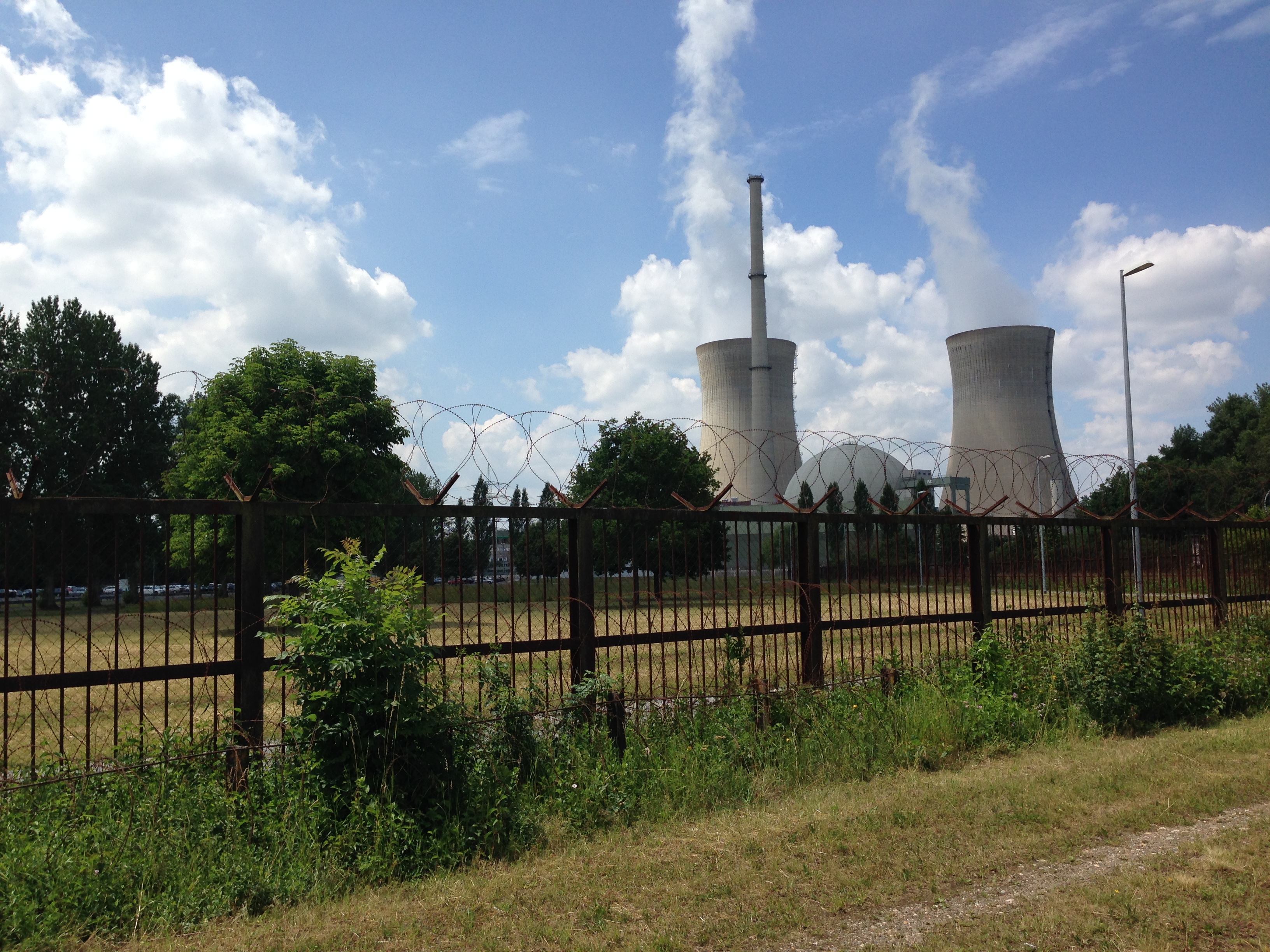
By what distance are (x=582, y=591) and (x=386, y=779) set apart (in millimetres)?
1855

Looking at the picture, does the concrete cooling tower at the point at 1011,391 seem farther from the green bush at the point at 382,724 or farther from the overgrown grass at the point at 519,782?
the green bush at the point at 382,724

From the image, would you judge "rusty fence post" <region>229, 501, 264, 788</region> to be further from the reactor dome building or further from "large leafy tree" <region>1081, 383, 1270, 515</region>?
the reactor dome building

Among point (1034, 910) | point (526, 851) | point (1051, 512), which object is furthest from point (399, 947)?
point (1051, 512)

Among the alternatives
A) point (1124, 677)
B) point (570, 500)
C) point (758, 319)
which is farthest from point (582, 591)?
point (758, 319)

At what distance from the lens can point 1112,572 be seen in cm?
928

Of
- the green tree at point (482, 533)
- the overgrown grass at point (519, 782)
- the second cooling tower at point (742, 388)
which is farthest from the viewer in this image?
the second cooling tower at point (742, 388)

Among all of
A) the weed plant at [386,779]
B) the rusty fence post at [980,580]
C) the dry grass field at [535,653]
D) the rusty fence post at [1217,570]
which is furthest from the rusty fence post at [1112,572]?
the weed plant at [386,779]

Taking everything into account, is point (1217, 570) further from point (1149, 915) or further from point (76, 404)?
point (76, 404)

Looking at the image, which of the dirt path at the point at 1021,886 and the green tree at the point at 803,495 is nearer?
the dirt path at the point at 1021,886

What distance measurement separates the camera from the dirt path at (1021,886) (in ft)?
12.0

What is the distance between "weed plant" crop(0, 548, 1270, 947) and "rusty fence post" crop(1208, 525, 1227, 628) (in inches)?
217

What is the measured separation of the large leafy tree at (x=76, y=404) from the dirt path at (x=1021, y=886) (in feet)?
108

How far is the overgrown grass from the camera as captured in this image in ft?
12.4

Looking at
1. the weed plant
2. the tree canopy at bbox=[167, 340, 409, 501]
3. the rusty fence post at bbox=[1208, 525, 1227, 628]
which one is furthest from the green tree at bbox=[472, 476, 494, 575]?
A: the tree canopy at bbox=[167, 340, 409, 501]
